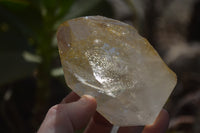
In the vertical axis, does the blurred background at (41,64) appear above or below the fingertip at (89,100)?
below

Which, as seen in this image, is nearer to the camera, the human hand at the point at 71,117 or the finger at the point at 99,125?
the human hand at the point at 71,117

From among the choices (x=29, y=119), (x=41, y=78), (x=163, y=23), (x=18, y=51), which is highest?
(x=18, y=51)

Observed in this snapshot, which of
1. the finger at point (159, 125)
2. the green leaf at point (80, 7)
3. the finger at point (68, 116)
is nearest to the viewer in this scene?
the finger at point (68, 116)

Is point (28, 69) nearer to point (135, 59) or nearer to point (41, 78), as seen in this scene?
point (41, 78)

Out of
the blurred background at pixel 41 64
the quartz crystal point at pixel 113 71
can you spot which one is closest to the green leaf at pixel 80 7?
the blurred background at pixel 41 64

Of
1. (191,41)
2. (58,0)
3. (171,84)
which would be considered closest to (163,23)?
(191,41)

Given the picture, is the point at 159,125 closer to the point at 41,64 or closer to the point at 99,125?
the point at 99,125

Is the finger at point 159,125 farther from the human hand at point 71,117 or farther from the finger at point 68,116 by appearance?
the finger at point 68,116
